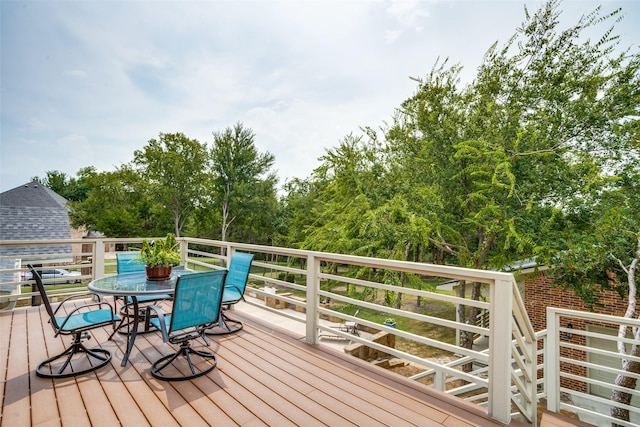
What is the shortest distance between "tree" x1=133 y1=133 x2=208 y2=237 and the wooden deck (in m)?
20.1

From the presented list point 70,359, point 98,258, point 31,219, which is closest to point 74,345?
point 70,359

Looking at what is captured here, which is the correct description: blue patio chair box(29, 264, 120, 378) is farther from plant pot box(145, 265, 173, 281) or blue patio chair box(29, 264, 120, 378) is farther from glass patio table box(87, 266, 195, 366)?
plant pot box(145, 265, 173, 281)

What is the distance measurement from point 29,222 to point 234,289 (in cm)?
1713

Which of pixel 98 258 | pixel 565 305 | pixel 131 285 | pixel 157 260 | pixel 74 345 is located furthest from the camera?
pixel 565 305

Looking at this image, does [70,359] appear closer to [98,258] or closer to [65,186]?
[98,258]

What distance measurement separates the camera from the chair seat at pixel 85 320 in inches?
104

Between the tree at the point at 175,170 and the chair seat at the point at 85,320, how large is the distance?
20426 mm

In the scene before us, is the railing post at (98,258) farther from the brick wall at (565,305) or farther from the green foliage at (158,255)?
the brick wall at (565,305)

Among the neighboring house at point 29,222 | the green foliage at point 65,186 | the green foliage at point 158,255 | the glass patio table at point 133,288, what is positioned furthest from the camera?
the green foliage at point 65,186

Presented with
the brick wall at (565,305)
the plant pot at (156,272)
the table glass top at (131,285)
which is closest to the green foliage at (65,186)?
the table glass top at (131,285)

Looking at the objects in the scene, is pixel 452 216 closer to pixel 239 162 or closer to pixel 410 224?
pixel 410 224

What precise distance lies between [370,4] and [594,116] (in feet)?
17.4

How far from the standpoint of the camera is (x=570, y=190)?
6.50 metres

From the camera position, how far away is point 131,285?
10.2 ft
